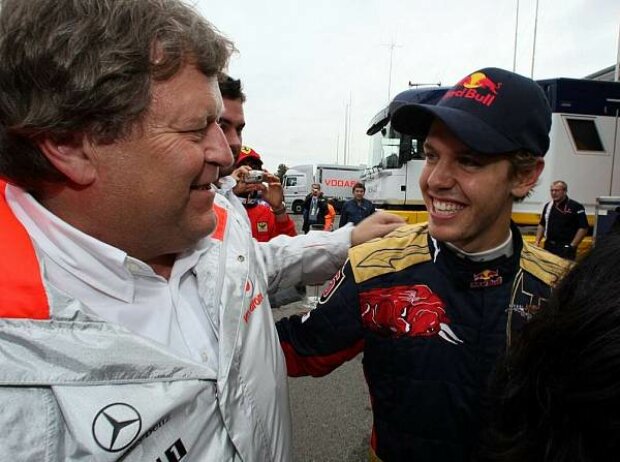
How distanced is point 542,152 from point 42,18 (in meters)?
1.33

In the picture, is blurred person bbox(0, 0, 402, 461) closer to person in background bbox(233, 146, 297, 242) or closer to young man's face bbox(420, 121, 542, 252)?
young man's face bbox(420, 121, 542, 252)

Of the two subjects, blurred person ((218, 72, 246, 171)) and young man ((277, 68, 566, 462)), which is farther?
blurred person ((218, 72, 246, 171))

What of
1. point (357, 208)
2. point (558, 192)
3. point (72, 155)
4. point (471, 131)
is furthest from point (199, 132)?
point (357, 208)

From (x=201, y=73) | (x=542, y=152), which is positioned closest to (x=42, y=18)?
(x=201, y=73)

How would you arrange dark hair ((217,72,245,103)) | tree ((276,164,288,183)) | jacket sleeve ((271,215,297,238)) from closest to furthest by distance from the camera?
dark hair ((217,72,245,103)) < jacket sleeve ((271,215,297,238)) < tree ((276,164,288,183))

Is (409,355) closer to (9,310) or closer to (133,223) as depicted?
(133,223)

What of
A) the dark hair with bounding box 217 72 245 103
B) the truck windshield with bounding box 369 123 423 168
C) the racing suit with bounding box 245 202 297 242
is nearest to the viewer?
the dark hair with bounding box 217 72 245 103

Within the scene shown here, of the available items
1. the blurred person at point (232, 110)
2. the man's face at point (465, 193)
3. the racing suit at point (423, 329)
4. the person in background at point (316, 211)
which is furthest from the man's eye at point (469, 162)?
the person in background at point (316, 211)

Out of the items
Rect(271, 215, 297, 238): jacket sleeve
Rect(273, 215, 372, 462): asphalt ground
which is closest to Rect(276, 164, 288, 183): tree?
Rect(271, 215, 297, 238): jacket sleeve

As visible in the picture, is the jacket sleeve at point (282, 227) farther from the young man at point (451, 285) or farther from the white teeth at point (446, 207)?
the white teeth at point (446, 207)

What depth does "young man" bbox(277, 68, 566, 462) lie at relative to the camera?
4.03 ft

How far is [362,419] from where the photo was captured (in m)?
3.35

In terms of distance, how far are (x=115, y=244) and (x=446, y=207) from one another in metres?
0.93

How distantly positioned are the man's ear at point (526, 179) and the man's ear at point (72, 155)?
47.7 inches
